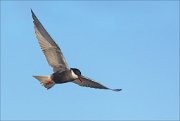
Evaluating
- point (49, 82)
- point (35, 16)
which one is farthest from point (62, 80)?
point (35, 16)

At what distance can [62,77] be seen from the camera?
48656 millimetres

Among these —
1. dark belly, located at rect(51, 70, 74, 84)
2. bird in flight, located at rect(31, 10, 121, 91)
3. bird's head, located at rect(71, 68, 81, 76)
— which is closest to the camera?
bird in flight, located at rect(31, 10, 121, 91)

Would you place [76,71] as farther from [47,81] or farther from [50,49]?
[50,49]

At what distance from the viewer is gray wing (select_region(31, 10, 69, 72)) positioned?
4781 centimetres

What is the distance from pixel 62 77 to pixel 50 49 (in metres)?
1.59

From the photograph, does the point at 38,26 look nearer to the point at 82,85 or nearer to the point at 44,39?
the point at 44,39

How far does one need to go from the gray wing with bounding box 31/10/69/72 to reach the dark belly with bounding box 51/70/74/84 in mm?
358

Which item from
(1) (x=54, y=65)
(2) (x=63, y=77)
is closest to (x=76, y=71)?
(2) (x=63, y=77)

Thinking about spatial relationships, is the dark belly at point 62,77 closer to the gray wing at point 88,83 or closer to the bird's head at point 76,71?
the bird's head at point 76,71

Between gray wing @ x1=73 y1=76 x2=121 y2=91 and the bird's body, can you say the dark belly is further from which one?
gray wing @ x1=73 y1=76 x2=121 y2=91

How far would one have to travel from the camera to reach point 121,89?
49.0 m

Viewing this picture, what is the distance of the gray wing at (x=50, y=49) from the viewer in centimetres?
4781

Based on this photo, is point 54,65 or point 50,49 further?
point 54,65

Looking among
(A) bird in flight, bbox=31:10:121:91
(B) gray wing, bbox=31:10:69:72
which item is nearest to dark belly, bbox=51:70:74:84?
(A) bird in flight, bbox=31:10:121:91
